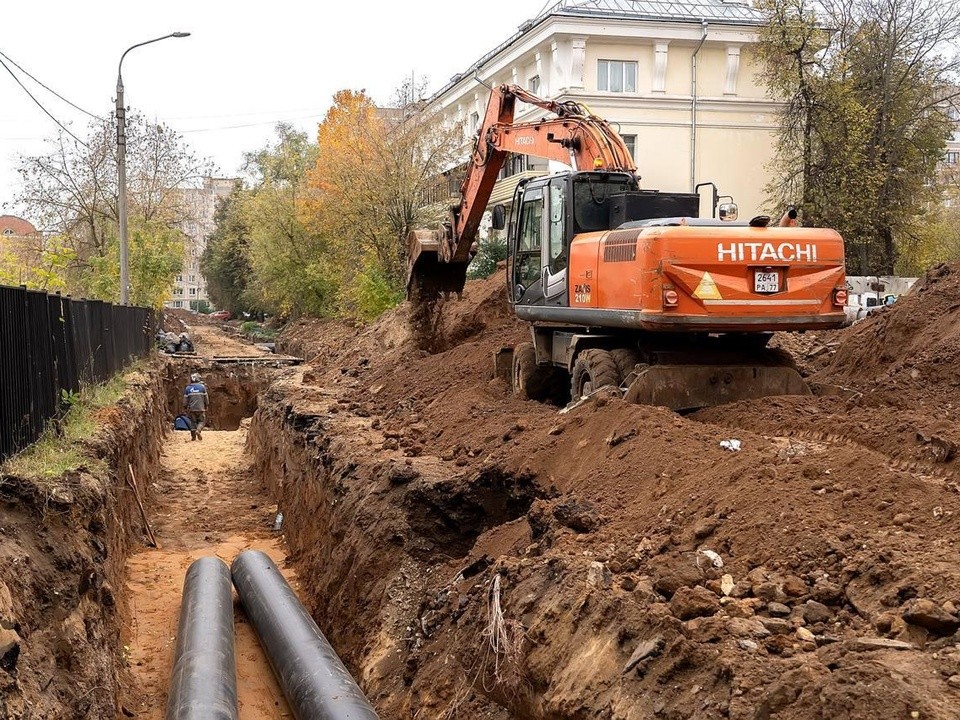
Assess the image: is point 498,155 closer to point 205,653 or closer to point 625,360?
point 625,360

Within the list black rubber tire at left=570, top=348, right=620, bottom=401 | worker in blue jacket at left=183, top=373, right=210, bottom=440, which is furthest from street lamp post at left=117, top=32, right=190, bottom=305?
black rubber tire at left=570, top=348, right=620, bottom=401

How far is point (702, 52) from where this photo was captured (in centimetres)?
3322

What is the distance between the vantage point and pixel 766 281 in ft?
31.5

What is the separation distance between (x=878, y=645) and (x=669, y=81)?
30.9m

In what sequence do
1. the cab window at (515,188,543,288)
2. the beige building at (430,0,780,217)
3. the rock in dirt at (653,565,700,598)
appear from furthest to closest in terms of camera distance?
the beige building at (430,0,780,217)
the cab window at (515,188,543,288)
the rock in dirt at (653,565,700,598)

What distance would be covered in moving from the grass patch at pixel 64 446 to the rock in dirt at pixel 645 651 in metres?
5.11

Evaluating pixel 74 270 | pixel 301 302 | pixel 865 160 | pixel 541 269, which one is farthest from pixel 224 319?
pixel 541 269

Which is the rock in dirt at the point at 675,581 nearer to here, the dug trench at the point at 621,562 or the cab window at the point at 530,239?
the dug trench at the point at 621,562

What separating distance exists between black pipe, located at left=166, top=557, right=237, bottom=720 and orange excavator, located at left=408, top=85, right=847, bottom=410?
179 inches

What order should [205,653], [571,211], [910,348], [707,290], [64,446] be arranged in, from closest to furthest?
[205,653]
[707,290]
[64,446]
[571,211]
[910,348]

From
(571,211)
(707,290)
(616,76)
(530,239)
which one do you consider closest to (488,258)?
(616,76)

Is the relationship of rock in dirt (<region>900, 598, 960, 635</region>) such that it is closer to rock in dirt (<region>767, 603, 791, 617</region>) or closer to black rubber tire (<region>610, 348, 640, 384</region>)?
rock in dirt (<region>767, 603, 791, 617</region>)

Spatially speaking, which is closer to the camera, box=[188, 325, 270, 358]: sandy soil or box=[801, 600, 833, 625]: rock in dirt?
box=[801, 600, 833, 625]: rock in dirt

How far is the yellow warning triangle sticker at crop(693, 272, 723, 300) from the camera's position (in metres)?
9.39
